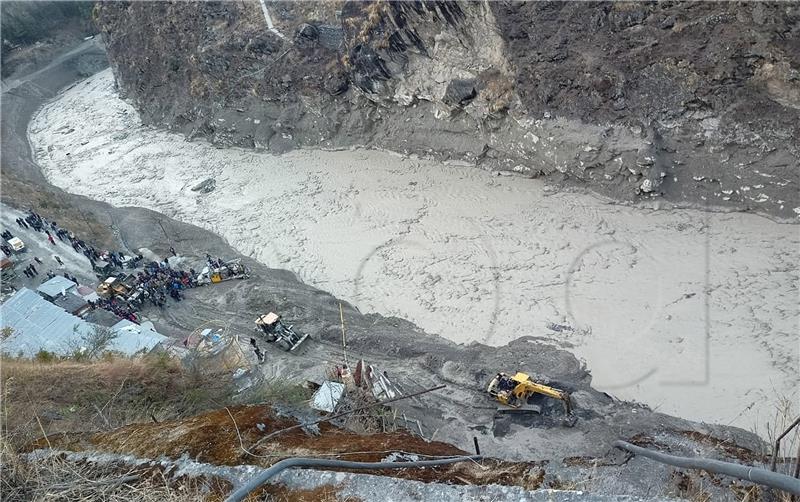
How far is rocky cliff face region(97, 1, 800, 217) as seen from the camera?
18.3 meters

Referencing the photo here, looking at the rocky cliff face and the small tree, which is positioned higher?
the rocky cliff face

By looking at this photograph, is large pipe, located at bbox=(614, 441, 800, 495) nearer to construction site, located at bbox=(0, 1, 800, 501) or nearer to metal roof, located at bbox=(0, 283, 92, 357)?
construction site, located at bbox=(0, 1, 800, 501)

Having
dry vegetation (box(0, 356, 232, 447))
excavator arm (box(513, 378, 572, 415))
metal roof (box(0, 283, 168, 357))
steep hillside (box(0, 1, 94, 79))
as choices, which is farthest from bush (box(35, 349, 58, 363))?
steep hillside (box(0, 1, 94, 79))

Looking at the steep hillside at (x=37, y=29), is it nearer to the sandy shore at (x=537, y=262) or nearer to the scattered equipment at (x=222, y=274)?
the sandy shore at (x=537, y=262)

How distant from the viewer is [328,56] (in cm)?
2867

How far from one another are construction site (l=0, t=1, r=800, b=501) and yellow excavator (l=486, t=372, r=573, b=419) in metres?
0.06

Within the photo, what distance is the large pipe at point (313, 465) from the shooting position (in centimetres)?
498

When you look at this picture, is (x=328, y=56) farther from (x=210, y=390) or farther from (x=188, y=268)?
(x=210, y=390)

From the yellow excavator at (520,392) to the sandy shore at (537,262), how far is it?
176 centimetres

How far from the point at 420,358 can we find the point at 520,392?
364 centimetres

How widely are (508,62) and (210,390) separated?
58.7 ft

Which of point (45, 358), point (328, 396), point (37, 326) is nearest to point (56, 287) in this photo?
point (37, 326)

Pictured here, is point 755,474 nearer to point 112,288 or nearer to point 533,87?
point 533,87

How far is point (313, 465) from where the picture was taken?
18.2 ft
